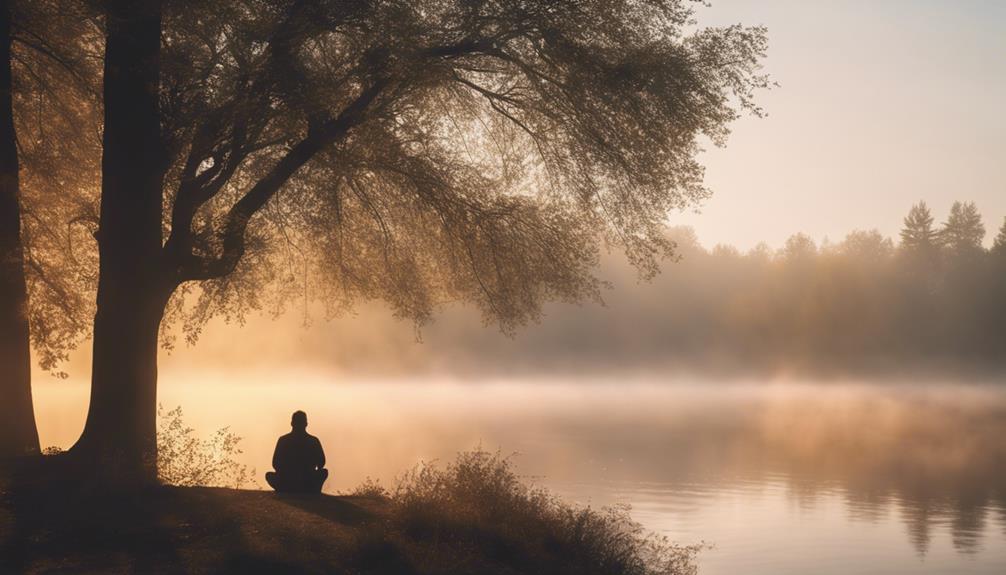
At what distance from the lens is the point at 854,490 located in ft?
110

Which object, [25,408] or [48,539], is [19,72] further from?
[48,539]

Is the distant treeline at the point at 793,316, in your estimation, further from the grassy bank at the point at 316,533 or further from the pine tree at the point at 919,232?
the grassy bank at the point at 316,533

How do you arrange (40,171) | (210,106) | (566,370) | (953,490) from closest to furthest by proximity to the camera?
(210,106) < (40,171) < (953,490) < (566,370)

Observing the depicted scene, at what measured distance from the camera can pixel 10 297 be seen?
53.2ft

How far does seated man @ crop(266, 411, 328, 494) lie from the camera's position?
1436 cm

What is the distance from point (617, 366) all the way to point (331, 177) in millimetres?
136131

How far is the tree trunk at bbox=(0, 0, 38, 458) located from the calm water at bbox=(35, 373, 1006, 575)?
10349 mm

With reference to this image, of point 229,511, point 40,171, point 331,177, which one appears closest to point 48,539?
point 229,511

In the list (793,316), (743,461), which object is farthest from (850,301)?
(743,461)

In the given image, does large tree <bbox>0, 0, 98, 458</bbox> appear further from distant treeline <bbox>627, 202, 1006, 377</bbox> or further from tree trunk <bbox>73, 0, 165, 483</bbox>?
distant treeline <bbox>627, 202, 1006, 377</bbox>

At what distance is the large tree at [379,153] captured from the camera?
47.9 feet

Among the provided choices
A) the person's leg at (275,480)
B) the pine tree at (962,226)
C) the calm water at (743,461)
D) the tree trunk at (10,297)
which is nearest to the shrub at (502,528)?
the person's leg at (275,480)

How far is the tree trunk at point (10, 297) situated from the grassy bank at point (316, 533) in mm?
4161

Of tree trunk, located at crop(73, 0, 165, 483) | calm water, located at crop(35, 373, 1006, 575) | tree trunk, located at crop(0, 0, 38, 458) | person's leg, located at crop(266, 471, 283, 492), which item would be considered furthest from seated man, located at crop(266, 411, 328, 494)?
calm water, located at crop(35, 373, 1006, 575)
